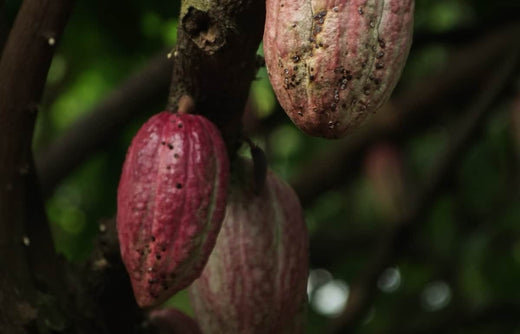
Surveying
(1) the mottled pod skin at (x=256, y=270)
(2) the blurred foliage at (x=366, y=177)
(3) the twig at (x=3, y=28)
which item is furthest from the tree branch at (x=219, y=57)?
(2) the blurred foliage at (x=366, y=177)

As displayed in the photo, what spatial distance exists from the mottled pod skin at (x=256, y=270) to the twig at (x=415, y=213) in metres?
1.01

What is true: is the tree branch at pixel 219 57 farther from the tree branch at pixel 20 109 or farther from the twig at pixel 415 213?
the twig at pixel 415 213

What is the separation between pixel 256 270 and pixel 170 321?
0.61 feet

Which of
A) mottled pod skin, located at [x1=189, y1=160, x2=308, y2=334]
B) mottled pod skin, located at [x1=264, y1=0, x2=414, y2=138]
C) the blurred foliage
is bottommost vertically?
the blurred foliage

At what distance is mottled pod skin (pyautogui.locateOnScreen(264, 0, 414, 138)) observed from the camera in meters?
0.70

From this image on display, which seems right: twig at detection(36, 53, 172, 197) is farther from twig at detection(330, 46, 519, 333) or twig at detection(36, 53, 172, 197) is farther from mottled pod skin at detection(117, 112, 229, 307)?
mottled pod skin at detection(117, 112, 229, 307)

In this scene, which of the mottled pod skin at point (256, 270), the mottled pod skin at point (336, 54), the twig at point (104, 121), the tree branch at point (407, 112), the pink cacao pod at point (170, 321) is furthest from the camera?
the tree branch at point (407, 112)

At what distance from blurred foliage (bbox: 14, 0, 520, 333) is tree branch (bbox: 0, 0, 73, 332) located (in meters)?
0.62

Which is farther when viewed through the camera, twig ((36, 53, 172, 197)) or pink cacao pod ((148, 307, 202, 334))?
twig ((36, 53, 172, 197))

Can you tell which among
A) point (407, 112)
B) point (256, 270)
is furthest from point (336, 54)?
point (407, 112)

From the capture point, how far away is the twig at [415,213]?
6.43 ft

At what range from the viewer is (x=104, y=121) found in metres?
2.11

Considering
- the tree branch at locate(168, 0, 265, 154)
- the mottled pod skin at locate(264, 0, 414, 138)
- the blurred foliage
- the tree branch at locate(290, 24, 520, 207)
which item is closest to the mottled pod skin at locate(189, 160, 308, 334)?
the tree branch at locate(168, 0, 265, 154)

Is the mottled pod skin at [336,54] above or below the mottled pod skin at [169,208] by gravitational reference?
above
